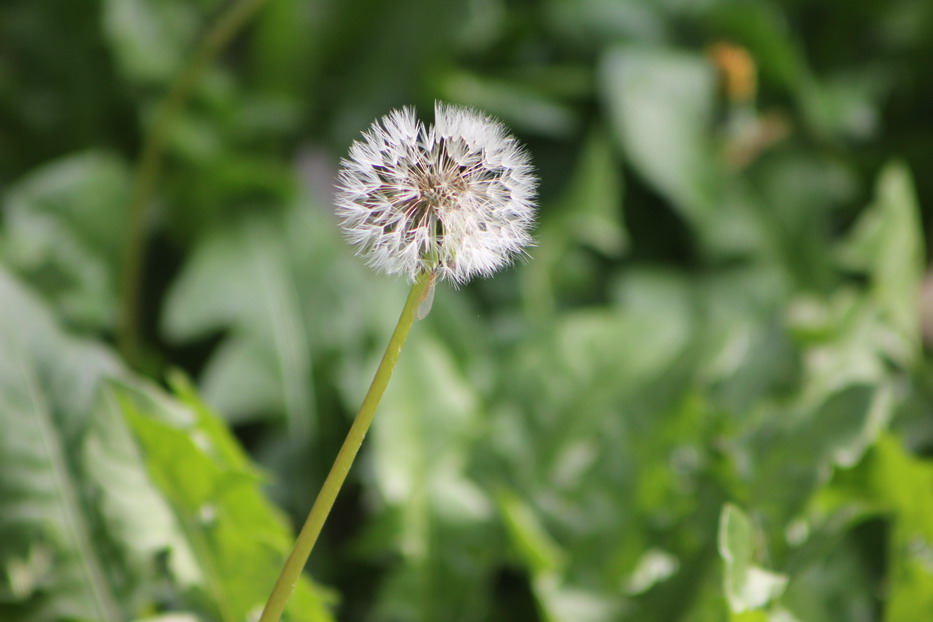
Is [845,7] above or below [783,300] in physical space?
above

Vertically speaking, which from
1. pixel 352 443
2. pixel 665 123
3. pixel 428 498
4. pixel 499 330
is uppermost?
pixel 665 123

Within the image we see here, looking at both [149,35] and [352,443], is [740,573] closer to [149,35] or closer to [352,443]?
[352,443]

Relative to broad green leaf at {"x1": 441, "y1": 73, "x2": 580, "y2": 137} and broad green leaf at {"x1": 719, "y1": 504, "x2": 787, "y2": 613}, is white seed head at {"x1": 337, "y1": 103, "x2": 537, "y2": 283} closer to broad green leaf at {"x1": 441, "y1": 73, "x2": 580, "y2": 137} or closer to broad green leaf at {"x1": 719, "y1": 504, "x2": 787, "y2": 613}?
broad green leaf at {"x1": 719, "y1": 504, "x2": 787, "y2": 613}

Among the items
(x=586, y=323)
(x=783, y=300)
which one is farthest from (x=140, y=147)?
(x=783, y=300)

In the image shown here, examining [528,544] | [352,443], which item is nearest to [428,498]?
[528,544]

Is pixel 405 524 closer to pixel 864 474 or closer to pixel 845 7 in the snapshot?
pixel 864 474

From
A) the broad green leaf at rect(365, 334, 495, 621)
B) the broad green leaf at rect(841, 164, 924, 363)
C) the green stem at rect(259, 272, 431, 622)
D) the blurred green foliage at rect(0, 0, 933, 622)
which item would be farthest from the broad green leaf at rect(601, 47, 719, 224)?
the green stem at rect(259, 272, 431, 622)

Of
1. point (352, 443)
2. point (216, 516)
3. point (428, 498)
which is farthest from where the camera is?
point (428, 498)

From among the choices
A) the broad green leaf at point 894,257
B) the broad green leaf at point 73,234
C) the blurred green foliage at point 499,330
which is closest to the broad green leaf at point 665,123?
the blurred green foliage at point 499,330
